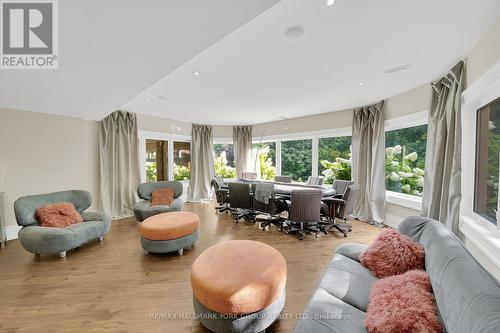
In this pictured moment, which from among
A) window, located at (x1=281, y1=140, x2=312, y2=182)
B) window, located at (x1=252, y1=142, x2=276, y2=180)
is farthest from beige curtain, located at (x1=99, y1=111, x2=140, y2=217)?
window, located at (x1=281, y1=140, x2=312, y2=182)

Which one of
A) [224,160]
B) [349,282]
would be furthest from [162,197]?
[349,282]

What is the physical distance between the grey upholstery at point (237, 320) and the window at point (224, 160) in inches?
220

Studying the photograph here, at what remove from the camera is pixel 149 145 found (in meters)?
5.59

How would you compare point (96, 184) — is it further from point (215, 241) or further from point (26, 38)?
point (26, 38)

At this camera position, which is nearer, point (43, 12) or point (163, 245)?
point (43, 12)

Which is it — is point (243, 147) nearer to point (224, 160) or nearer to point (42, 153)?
point (224, 160)

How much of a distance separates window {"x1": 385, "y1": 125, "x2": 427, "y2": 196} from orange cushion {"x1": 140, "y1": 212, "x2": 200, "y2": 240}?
3.88 m

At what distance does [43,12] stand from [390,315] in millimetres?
2847

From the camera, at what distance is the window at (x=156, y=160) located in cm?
559

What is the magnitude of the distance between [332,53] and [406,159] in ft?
9.56

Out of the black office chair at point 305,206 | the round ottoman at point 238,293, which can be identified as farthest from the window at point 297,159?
the round ottoman at point 238,293

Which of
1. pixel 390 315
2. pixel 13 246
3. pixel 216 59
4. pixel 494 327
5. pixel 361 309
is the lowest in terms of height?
pixel 13 246

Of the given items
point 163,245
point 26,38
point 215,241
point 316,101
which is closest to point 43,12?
point 26,38

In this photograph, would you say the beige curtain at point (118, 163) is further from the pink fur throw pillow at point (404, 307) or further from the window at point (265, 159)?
the pink fur throw pillow at point (404, 307)
